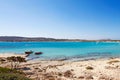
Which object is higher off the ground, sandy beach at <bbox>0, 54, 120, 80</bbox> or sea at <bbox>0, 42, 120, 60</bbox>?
sandy beach at <bbox>0, 54, 120, 80</bbox>

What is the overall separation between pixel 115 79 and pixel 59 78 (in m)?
5.57

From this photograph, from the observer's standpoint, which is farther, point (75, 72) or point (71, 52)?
point (71, 52)

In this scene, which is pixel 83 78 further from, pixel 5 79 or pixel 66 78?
pixel 5 79

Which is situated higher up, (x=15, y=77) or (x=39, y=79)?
(x=15, y=77)

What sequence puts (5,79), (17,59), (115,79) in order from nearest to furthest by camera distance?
(5,79), (115,79), (17,59)

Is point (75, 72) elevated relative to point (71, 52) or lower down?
elevated

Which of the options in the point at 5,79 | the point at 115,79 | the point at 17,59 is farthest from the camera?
the point at 17,59

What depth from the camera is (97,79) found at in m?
18.6

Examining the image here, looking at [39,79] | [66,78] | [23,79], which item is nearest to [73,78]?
[66,78]

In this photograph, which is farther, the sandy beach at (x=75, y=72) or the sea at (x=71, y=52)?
the sea at (x=71, y=52)

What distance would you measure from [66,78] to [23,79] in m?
10.2

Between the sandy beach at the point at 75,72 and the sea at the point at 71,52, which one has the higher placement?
the sandy beach at the point at 75,72

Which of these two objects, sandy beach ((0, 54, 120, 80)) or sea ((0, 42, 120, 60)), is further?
sea ((0, 42, 120, 60))

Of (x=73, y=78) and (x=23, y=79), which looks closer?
(x=23, y=79)
